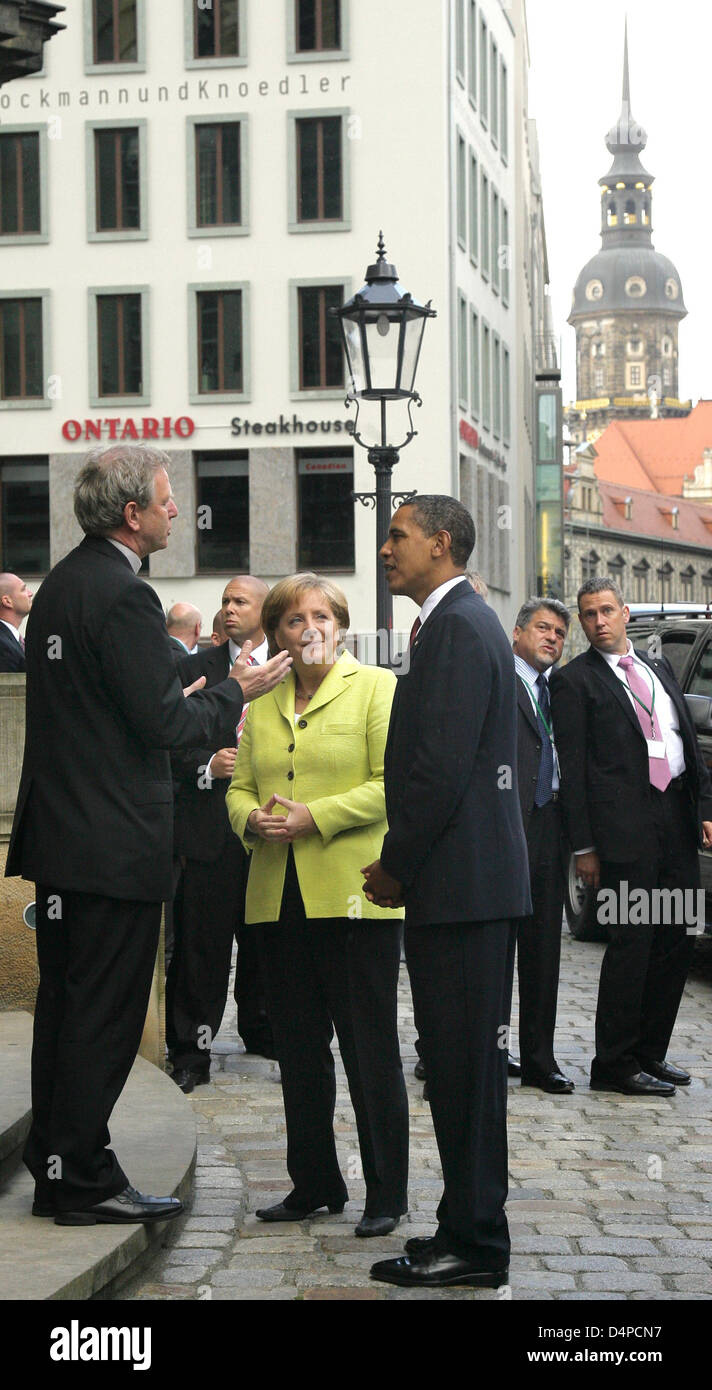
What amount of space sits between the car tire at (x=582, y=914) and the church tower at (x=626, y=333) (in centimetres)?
16592

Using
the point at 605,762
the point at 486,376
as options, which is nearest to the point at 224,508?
the point at 486,376

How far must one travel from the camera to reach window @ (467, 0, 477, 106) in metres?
40.2

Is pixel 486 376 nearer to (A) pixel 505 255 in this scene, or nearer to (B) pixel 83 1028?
(A) pixel 505 255

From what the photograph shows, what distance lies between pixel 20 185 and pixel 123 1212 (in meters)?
35.0

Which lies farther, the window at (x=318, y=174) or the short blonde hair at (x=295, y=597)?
the window at (x=318, y=174)

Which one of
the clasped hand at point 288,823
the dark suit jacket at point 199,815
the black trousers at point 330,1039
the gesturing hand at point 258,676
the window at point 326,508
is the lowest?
the black trousers at point 330,1039

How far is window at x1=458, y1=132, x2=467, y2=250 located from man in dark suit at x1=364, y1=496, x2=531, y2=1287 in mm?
34425

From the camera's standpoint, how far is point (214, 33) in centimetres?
3738

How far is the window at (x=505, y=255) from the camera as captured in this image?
45.2 m

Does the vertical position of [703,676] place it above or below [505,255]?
below

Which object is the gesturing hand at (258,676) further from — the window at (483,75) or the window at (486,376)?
the window at (483,75)

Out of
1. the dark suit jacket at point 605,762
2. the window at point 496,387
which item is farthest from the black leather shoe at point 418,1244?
the window at point 496,387

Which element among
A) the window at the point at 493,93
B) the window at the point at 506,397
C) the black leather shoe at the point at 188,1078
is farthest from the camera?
the window at the point at 506,397
